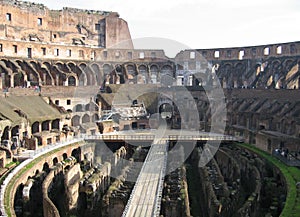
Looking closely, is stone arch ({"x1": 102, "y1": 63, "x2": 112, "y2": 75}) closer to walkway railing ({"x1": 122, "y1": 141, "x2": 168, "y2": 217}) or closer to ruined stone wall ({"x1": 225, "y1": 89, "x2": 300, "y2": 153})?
ruined stone wall ({"x1": 225, "y1": 89, "x2": 300, "y2": 153})

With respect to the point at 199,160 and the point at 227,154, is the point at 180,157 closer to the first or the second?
the point at 199,160

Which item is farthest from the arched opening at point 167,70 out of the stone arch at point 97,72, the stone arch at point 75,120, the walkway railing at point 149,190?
the walkway railing at point 149,190

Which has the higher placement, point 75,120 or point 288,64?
point 288,64

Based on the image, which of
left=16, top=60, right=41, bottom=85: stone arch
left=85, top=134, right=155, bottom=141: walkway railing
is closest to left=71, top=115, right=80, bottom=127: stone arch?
left=85, top=134, right=155, bottom=141: walkway railing

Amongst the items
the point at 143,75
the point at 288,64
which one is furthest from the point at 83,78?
the point at 288,64

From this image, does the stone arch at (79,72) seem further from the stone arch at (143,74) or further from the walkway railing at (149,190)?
the walkway railing at (149,190)

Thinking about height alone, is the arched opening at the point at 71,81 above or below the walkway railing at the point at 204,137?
above

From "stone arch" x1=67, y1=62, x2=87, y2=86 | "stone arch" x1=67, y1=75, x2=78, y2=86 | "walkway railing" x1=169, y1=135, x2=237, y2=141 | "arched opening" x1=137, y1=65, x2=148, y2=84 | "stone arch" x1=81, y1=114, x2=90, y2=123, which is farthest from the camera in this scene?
"arched opening" x1=137, y1=65, x2=148, y2=84

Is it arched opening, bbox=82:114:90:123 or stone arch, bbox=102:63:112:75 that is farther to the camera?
stone arch, bbox=102:63:112:75

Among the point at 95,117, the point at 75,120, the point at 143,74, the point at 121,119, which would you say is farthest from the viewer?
the point at 143,74

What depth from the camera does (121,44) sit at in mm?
57031

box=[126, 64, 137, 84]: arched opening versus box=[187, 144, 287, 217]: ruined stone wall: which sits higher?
box=[126, 64, 137, 84]: arched opening

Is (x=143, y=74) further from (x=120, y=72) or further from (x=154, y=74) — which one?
(x=120, y=72)

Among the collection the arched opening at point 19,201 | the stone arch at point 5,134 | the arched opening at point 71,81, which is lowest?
the arched opening at point 19,201
